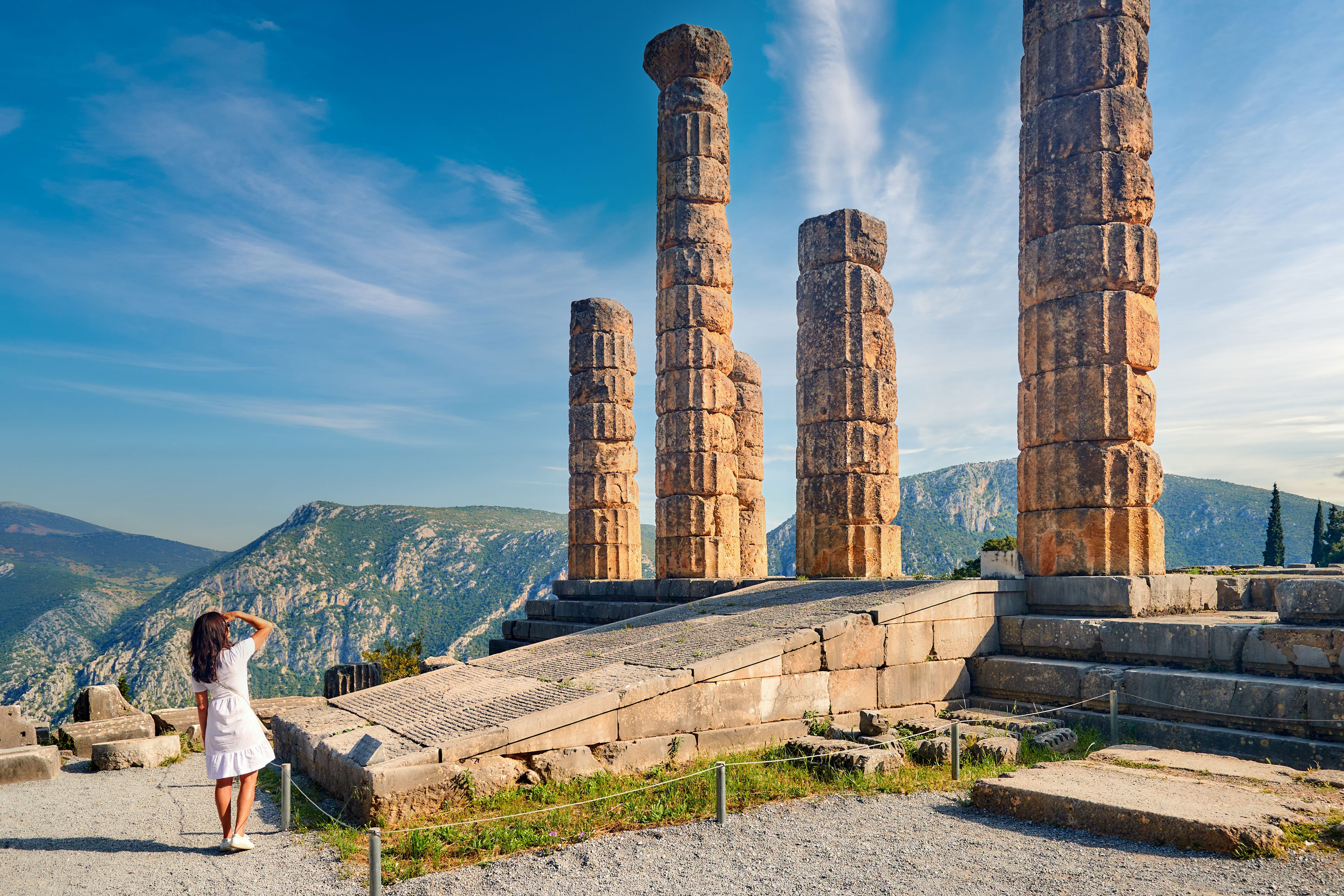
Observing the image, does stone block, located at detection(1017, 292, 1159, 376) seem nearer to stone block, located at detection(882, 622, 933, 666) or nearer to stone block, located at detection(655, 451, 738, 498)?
Result: stone block, located at detection(882, 622, 933, 666)

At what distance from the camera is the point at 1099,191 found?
421 inches

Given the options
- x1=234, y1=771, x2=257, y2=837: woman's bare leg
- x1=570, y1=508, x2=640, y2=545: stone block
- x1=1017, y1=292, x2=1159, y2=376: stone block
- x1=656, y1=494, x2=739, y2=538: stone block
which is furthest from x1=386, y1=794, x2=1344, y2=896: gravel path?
x1=570, y1=508, x2=640, y2=545: stone block

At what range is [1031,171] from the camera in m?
11.3

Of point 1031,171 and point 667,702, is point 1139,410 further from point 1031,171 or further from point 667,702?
point 667,702

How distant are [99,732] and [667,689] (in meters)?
7.40

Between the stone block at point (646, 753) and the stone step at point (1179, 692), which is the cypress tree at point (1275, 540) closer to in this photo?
the stone step at point (1179, 692)

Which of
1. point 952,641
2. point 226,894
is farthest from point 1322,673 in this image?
point 226,894

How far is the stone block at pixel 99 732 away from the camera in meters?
9.95

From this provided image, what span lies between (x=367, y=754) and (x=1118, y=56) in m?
11.8

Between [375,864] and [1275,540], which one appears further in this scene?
[1275,540]

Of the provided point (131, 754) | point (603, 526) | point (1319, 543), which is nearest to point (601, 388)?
point (603, 526)

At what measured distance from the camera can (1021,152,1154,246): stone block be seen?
35.1ft

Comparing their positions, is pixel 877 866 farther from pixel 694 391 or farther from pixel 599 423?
pixel 599 423

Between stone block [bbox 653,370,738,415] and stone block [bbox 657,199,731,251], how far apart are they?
264 cm
